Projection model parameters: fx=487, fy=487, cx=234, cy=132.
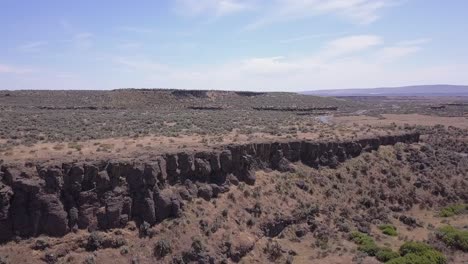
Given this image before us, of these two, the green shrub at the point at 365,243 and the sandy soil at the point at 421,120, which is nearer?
the green shrub at the point at 365,243

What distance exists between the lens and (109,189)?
28016mm

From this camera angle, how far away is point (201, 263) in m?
27.2

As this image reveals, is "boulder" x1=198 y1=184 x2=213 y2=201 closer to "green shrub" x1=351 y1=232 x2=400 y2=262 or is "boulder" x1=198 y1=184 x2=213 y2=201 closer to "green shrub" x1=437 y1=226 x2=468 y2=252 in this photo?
"green shrub" x1=351 y1=232 x2=400 y2=262

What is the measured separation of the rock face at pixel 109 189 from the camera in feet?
83.4

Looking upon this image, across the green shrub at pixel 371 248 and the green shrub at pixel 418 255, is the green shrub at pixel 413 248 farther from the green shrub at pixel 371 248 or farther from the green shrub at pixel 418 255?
the green shrub at pixel 371 248

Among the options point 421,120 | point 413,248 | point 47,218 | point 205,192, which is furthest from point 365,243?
point 421,120

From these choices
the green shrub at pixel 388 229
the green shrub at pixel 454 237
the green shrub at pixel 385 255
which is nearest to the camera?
the green shrub at pixel 385 255

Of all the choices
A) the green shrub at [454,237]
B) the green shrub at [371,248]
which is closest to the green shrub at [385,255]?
the green shrub at [371,248]

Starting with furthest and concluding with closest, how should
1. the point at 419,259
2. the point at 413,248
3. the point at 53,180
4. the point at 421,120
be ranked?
1. the point at 421,120
2. the point at 413,248
3. the point at 419,259
4. the point at 53,180

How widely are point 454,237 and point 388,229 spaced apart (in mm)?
4472

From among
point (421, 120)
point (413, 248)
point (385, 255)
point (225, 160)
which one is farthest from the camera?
point (421, 120)

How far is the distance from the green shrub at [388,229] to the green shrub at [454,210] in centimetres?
683

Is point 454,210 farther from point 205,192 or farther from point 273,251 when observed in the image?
point 205,192

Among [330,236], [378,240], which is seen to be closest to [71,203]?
[330,236]
